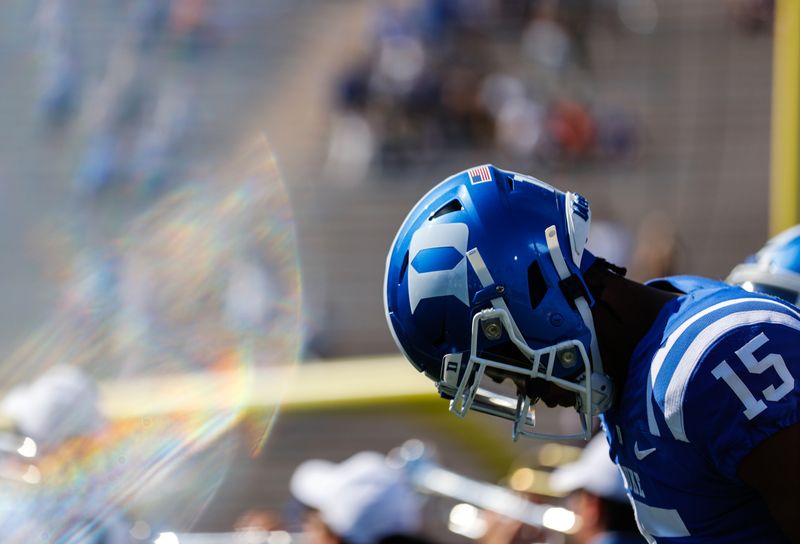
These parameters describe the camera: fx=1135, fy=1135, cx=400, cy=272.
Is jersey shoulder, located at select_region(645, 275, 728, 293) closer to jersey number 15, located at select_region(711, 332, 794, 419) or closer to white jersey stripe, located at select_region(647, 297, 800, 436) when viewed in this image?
white jersey stripe, located at select_region(647, 297, 800, 436)

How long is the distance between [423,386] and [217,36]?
45.7 feet

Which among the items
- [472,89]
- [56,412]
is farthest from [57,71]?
[56,412]

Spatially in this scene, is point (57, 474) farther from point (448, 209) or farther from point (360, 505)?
point (448, 209)

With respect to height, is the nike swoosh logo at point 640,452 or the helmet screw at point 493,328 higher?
the helmet screw at point 493,328

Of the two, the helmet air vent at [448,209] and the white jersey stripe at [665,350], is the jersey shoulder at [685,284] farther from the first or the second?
the helmet air vent at [448,209]

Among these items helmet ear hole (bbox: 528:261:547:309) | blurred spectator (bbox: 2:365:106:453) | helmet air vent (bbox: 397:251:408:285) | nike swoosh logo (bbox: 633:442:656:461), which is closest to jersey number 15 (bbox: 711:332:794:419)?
nike swoosh logo (bbox: 633:442:656:461)

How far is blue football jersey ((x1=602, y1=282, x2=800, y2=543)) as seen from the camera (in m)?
1.89

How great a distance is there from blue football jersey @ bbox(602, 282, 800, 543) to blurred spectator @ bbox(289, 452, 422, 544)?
3.61 ft

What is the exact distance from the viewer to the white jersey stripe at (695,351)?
1938 mm

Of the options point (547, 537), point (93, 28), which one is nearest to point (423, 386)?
point (547, 537)

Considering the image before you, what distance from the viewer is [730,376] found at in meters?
1.90

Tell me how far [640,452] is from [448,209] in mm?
572

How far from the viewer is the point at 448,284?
6.83 feet

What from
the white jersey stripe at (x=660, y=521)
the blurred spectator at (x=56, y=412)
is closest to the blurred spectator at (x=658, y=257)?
the blurred spectator at (x=56, y=412)
